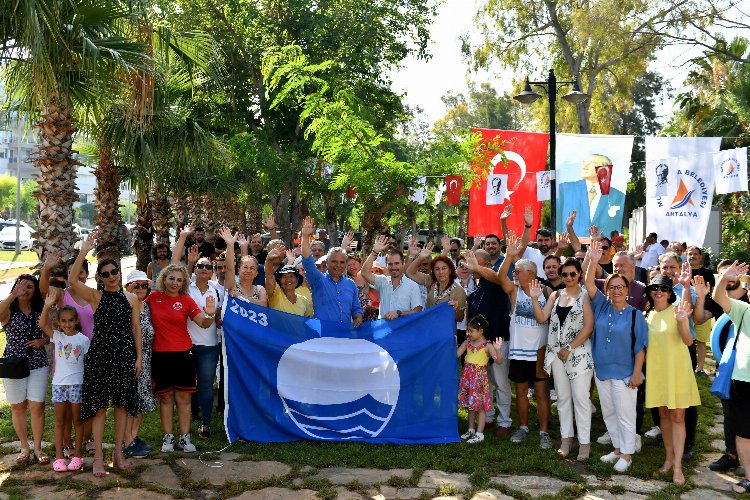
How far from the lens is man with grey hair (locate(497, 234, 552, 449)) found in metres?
6.50

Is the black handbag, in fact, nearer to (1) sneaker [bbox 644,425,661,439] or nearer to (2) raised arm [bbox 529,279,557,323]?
(2) raised arm [bbox 529,279,557,323]

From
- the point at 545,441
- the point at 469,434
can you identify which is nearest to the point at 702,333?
the point at 545,441

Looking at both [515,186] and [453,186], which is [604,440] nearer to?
[453,186]

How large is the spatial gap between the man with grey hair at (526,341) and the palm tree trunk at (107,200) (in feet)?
26.6

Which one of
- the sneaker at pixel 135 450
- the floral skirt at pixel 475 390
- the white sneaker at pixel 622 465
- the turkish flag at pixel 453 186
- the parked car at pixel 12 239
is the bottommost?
the white sneaker at pixel 622 465

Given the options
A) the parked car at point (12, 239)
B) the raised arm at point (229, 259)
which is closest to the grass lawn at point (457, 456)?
the raised arm at point (229, 259)

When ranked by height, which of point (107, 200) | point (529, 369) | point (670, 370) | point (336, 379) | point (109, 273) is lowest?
point (336, 379)

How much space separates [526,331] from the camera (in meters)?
6.54

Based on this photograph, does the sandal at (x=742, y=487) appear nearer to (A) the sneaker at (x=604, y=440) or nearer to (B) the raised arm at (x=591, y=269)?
A: (A) the sneaker at (x=604, y=440)

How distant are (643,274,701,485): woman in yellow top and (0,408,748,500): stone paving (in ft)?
1.13

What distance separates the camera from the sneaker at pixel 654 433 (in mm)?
6680

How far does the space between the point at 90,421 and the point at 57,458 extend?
0.38 meters

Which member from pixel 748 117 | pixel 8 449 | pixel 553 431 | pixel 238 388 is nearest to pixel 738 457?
pixel 553 431

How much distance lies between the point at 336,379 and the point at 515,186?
13834 mm
